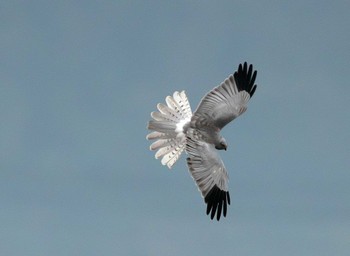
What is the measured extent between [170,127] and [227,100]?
230 centimetres

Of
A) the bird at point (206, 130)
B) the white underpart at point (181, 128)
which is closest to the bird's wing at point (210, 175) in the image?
the bird at point (206, 130)

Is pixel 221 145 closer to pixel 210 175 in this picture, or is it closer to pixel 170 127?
pixel 210 175

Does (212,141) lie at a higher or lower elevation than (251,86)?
lower

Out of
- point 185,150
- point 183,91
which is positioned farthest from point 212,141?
point 183,91

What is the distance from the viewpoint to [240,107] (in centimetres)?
2508

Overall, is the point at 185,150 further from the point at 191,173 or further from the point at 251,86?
the point at 251,86

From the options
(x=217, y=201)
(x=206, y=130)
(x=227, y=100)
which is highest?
(x=227, y=100)

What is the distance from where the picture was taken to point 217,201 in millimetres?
22609

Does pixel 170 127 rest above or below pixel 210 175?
above

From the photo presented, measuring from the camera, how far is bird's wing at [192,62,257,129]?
24.1 meters

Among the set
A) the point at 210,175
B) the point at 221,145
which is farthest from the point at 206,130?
the point at 210,175

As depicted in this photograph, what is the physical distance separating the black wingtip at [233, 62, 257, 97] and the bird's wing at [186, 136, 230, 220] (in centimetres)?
331

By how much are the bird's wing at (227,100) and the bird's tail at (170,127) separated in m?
0.79

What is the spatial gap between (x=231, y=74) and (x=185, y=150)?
364 cm
